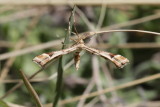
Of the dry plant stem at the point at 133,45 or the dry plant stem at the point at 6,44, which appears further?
the dry plant stem at the point at 6,44

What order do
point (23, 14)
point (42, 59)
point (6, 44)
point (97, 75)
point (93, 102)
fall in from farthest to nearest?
point (23, 14)
point (6, 44)
point (97, 75)
point (93, 102)
point (42, 59)

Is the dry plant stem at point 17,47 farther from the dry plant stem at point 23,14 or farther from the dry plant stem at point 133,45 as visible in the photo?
the dry plant stem at point 133,45

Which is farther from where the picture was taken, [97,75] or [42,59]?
[97,75]

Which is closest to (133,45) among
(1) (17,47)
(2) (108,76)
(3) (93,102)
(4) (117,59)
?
(2) (108,76)

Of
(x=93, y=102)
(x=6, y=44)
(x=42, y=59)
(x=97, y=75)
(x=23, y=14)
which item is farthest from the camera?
(x=23, y=14)

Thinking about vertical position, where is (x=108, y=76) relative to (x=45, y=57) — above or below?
above

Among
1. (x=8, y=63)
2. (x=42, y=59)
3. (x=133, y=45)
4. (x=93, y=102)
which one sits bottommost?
(x=42, y=59)

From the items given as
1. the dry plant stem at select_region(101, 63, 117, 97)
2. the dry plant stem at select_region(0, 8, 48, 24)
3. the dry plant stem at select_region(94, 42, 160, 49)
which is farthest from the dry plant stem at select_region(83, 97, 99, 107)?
the dry plant stem at select_region(0, 8, 48, 24)

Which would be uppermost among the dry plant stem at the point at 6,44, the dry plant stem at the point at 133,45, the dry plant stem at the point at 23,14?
the dry plant stem at the point at 23,14

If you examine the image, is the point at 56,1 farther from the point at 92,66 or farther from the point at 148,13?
the point at 148,13

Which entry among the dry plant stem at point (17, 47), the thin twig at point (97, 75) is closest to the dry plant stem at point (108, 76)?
the thin twig at point (97, 75)

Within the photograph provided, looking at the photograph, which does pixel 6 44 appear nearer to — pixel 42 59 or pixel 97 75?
pixel 97 75

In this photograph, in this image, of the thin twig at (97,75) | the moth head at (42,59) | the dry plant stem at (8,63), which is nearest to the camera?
the moth head at (42,59)

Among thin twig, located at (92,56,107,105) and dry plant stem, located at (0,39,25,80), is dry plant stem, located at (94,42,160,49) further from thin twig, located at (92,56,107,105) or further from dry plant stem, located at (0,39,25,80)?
dry plant stem, located at (0,39,25,80)
